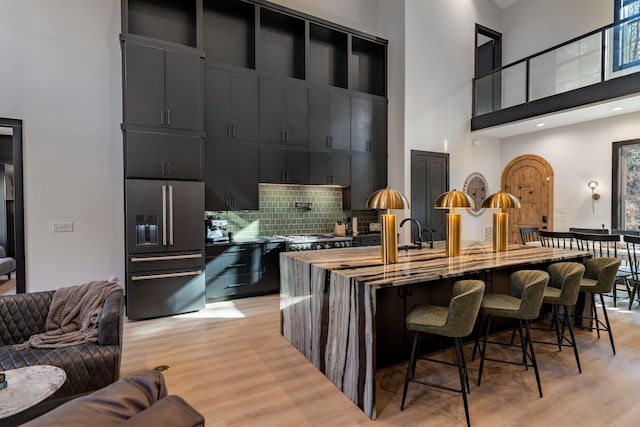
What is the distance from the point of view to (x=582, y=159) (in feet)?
20.7

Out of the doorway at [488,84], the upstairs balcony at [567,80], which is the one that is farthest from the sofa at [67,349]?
the doorway at [488,84]

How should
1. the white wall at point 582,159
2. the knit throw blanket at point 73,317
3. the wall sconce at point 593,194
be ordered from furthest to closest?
the wall sconce at point 593,194 → the white wall at point 582,159 → the knit throw blanket at point 73,317

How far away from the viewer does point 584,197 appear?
20.6ft

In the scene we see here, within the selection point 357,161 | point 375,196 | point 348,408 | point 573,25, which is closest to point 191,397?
point 348,408

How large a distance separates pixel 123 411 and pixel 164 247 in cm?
349

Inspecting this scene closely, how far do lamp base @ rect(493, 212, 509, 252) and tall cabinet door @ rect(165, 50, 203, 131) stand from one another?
3746mm

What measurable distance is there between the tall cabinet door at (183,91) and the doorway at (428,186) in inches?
149

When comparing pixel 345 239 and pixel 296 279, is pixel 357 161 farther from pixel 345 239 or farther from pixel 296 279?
pixel 296 279

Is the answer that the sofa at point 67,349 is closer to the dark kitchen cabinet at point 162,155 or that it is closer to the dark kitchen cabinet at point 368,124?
the dark kitchen cabinet at point 162,155

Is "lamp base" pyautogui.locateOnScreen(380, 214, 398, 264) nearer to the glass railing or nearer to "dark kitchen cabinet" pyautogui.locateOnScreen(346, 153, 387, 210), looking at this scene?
"dark kitchen cabinet" pyautogui.locateOnScreen(346, 153, 387, 210)

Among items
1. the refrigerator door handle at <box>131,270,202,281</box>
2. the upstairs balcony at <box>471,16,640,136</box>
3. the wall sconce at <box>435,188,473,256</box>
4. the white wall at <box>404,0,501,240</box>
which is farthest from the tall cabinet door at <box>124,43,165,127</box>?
the upstairs balcony at <box>471,16,640,136</box>

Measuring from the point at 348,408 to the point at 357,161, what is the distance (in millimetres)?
4484

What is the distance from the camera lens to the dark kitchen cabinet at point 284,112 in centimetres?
522

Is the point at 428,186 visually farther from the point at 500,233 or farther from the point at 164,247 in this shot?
the point at 164,247
